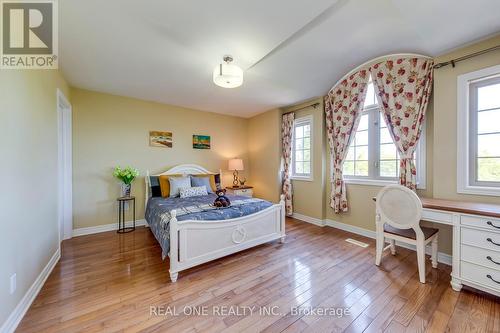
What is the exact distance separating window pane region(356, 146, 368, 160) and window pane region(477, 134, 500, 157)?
124cm

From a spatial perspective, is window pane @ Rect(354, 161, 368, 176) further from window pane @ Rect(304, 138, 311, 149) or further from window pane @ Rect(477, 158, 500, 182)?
window pane @ Rect(477, 158, 500, 182)

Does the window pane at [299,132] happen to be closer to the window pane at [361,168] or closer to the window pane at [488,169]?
the window pane at [361,168]

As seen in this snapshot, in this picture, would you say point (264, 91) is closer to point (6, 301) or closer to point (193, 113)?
point (193, 113)

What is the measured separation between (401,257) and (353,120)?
2083 millimetres

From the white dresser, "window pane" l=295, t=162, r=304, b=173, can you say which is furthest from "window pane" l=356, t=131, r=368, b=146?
the white dresser

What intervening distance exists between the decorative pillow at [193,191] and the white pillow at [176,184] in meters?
0.09

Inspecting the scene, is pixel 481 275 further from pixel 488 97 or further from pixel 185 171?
pixel 185 171

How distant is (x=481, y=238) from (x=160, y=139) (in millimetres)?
4647

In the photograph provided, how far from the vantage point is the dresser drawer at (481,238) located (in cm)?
164

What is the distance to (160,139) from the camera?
4012 mm

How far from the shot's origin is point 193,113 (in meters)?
4.45

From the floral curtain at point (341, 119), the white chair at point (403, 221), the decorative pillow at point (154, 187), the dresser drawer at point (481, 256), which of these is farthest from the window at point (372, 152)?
the decorative pillow at point (154, 187)

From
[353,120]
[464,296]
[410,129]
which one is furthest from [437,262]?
[353,120]

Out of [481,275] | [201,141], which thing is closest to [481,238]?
[481,275]
